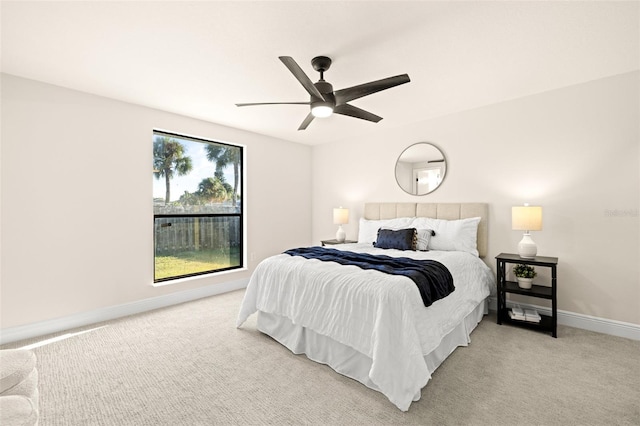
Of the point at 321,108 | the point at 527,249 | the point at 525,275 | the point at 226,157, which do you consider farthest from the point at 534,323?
the point at 226,157

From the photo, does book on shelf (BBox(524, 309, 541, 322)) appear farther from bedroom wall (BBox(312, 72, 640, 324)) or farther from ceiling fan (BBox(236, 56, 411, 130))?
ceiling fan (BBox(236, 56, 411, 130))

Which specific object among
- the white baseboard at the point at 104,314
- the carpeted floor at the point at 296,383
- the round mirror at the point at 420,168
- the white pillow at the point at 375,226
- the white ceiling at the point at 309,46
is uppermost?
the white ceiling at the point at 309,46

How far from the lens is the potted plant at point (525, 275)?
3188 millimetres

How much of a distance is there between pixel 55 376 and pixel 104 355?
0.36 metres

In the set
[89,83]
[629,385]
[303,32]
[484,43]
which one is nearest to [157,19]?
[303,32]

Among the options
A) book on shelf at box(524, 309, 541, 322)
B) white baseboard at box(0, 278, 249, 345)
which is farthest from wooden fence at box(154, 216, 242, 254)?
book on shelf at box(524, 309, 541, 322)

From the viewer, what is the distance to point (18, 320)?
290 centimetres

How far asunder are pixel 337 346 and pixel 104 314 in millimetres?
2830

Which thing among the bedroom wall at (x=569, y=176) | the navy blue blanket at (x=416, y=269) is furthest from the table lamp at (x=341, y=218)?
the navy blue blanket at (x=416, y=269)

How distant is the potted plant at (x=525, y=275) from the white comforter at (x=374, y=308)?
0.46 metres

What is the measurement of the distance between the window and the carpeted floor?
139cm

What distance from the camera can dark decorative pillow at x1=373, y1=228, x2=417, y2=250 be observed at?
3.68 meters

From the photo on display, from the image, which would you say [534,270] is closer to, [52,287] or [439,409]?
[439,409]

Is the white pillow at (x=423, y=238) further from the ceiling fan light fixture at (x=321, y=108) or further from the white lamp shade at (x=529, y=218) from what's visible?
the ceiling fan light fixture at (x=321, y=108)
